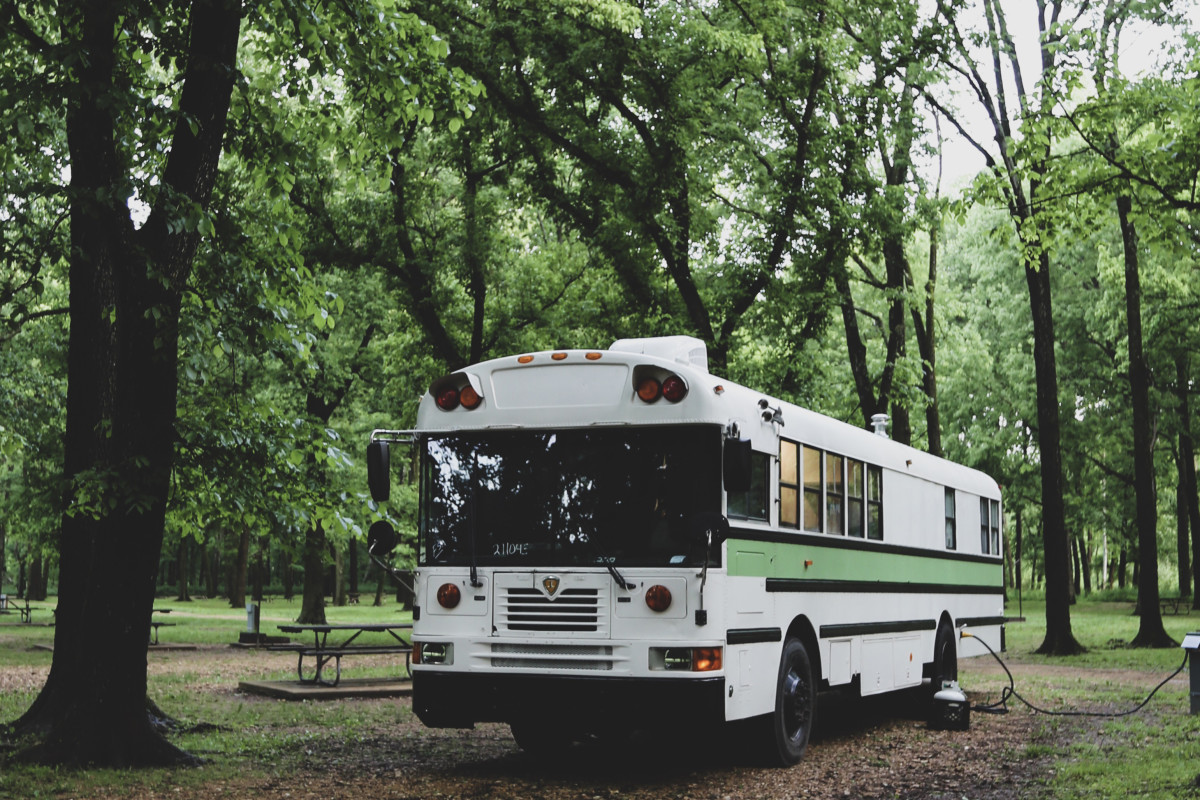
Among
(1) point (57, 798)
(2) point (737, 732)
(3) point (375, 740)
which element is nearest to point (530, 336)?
(3) point (375, 740)

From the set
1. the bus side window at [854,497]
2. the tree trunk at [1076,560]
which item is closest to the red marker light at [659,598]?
the bus side window at [854,497]

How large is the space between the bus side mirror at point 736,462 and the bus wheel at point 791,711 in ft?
7.26

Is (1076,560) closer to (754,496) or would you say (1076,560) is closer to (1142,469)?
(1142,469)

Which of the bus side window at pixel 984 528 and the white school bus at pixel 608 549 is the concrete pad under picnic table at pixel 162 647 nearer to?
the bus side window at pixel 984 528

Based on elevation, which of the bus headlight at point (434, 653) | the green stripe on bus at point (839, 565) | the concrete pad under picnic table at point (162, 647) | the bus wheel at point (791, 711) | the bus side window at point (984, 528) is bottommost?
the concrete pad under picnic table at point (162, 647)

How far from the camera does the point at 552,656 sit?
9.48m

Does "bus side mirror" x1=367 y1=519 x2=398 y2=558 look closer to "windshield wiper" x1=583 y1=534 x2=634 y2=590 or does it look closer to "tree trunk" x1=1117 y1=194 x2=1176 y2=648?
"windshield wiper" x1=583 y1=534 x2=634 y2=590

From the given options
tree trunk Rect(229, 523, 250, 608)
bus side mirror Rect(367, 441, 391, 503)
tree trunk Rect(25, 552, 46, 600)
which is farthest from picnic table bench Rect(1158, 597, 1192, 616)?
tree trunk Rect(25, 552, 46, 600)

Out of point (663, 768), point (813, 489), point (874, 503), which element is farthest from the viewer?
point (874, 503)

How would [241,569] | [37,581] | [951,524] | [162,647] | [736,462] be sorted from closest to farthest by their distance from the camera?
[736,462], [951,524], [162,647], [241,569], [37,581]

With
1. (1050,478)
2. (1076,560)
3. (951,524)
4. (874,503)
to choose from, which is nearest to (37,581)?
(1076,560)

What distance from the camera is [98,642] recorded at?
387 inches

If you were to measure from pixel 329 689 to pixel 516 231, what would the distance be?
17.2m

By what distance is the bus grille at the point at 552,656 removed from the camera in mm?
9359
